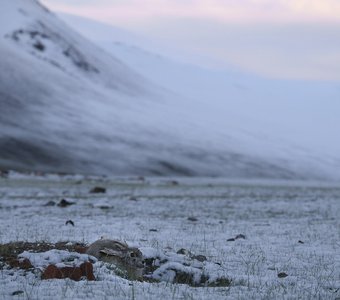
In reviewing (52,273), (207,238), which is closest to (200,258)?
(52,273)

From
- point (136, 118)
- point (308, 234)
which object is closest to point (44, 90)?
point (136, 118)

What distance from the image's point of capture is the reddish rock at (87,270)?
10695 mm

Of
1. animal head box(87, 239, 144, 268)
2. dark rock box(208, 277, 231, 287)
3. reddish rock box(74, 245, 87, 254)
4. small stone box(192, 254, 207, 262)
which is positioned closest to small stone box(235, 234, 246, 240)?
small stone box(192, 254, 207, 262)

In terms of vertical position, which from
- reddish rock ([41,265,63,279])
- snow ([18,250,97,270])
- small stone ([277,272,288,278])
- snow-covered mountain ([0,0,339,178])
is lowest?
small stone ([277,272,288,278])

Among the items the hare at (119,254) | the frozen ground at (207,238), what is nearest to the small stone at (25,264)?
the frozen ground at (207,238)

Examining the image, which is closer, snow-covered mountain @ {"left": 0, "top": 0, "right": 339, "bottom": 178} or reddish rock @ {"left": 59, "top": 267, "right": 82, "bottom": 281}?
reddish rock @ {"left": 59, "top": 267, "right": 82, "bottom": 281}

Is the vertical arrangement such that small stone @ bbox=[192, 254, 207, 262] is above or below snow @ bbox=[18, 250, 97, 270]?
below

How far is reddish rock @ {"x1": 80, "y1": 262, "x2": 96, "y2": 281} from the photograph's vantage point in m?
10.7

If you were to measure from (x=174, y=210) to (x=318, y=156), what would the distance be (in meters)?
147

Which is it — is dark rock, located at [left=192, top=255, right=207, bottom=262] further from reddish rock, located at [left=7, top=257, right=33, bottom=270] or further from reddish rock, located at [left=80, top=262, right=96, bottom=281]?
reddish rock, located at [left=7, top=257, right=33, bottom=270]

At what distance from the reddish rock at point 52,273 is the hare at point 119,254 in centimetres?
130

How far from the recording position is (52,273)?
1068cm

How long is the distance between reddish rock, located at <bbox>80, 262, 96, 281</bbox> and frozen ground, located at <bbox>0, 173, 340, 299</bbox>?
20 centimetres

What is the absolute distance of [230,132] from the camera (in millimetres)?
182875
